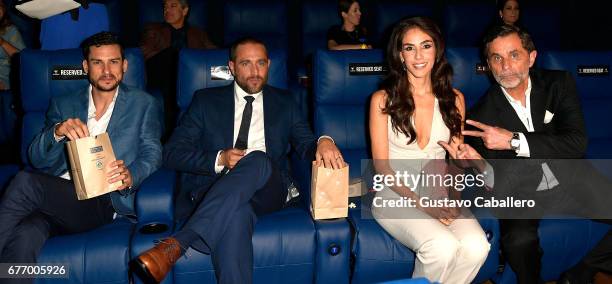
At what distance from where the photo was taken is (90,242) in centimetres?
196

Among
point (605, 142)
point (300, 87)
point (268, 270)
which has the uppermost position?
point (300, 87)

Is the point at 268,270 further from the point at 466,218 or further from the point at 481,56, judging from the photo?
the point at 481,56

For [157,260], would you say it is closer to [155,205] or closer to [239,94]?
[155,205]

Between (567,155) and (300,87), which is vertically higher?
(300,87)

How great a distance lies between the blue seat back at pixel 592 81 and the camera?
2957 mm

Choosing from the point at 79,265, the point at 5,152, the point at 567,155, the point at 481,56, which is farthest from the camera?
the point at 5,152

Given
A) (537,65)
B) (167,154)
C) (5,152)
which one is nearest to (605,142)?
(537,65)

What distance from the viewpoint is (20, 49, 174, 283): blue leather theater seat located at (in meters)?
1.92

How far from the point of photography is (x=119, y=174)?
82.2 inches

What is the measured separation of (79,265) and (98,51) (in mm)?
1075

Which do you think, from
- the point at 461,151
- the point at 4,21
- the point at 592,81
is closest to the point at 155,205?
the point at 461,151

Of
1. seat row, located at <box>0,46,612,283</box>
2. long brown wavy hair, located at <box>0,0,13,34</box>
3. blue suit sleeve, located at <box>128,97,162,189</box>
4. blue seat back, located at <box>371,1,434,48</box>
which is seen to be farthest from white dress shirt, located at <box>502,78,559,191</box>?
long brown wavy hair, located at <box>0,0,13,34</box>

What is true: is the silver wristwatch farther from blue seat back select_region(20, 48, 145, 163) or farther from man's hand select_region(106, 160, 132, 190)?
blue seat back select_region(20, 48, 145, 163)

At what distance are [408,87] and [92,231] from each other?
162cm
